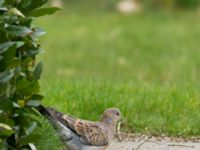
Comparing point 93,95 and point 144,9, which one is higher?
point 93,95

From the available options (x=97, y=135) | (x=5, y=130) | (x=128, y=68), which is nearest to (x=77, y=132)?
(x=97, y=135)

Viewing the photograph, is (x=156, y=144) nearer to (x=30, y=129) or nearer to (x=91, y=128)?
(x=91, y=128)

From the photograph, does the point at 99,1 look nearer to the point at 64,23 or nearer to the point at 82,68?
the point at 64,23

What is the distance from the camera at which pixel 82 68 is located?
1480 cm

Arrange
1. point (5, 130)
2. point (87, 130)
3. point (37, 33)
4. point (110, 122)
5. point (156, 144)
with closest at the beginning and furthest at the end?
point (5, 130)
point (37, 33)
point (87, 130)
point (110, 122)
point (156, 144)

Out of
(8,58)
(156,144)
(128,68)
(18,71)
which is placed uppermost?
(8,58)

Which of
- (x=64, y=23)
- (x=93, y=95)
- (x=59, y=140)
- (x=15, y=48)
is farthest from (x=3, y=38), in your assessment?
(x=64, y=23)

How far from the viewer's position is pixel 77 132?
6.49m

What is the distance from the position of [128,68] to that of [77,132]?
27.3 ft

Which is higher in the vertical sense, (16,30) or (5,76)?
(16,30)

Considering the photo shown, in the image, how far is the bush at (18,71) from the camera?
574cm

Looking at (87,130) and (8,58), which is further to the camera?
(87,130)

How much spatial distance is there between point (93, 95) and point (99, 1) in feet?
42.0

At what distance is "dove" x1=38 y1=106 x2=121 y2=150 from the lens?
6.45 metres
